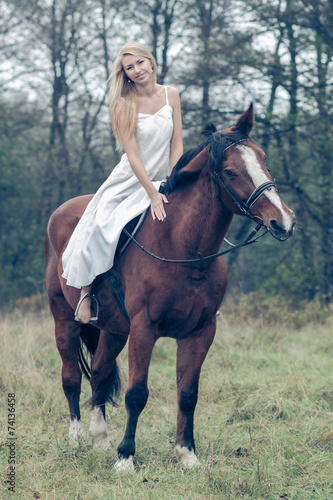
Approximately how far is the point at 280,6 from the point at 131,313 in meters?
8.38

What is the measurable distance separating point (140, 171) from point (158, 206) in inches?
11.1

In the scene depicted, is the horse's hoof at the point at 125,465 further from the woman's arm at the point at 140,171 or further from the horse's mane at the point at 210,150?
the horse's mane at the point at 210,150

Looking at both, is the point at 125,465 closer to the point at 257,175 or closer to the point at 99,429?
the point at 99,429

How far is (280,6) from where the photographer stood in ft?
31.8

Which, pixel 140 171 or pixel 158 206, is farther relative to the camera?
pixel 140 171

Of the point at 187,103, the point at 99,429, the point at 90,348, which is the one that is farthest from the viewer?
the point at 187,103

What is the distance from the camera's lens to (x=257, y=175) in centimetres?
279

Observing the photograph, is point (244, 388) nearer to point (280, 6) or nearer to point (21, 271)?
point (280, 6)

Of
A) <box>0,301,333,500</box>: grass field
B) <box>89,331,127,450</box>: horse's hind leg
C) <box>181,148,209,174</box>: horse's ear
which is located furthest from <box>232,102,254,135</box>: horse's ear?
<box>89,331,127,450</box>: horse's hind leg

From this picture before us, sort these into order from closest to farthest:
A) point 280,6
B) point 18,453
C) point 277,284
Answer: point 18,453 → point 280,6 → point 277,284

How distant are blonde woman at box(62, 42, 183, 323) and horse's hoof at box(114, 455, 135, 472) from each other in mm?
962

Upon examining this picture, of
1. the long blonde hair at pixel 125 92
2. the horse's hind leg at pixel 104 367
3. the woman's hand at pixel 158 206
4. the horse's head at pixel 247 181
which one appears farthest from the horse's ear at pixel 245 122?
the horse's hind leg at pixel 104 367

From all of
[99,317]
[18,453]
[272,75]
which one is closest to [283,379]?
[99,317]

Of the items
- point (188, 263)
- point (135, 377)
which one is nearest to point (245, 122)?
point (188, 263)
